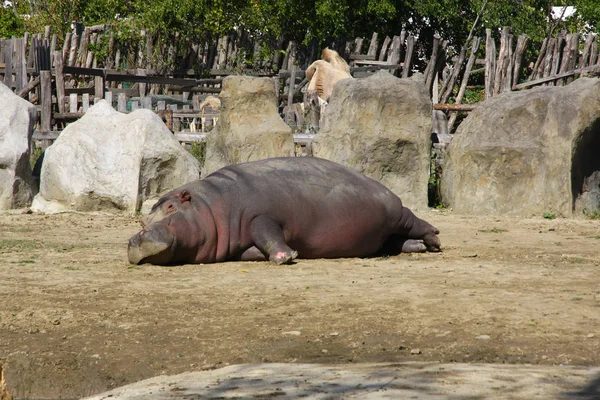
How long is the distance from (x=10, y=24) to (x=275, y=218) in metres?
20.7

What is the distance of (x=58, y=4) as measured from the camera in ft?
83.6

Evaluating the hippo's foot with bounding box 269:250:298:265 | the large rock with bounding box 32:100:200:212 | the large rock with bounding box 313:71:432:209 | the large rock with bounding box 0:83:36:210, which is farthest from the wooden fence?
the hippo's foot with bounding box 269:250:298:265

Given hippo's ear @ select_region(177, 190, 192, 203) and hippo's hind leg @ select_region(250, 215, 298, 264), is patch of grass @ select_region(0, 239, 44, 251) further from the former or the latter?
hippo's hind leg @ select_region(250, 215, 298, 264)

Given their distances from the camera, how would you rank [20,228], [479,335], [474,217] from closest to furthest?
[479,335]
[20,228]
[474,217]

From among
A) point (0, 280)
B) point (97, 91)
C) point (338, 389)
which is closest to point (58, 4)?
point (97, 91)

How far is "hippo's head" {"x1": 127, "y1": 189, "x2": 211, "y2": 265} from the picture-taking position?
284 inches

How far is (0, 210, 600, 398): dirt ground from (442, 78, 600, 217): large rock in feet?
8.75

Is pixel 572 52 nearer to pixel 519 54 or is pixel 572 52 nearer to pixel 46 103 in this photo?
pixel 519 54

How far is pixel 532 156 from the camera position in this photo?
1084 cm

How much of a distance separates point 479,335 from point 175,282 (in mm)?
2448

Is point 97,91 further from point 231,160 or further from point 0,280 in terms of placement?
point 0,280

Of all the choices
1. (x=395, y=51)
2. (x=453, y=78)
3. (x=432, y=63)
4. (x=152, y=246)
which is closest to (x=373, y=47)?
(x=395, y=51)

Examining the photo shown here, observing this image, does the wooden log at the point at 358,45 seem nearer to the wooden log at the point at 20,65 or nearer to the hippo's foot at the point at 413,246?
the wooden log at the point at 20,65

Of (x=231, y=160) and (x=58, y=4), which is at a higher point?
(x=58, y=4)
